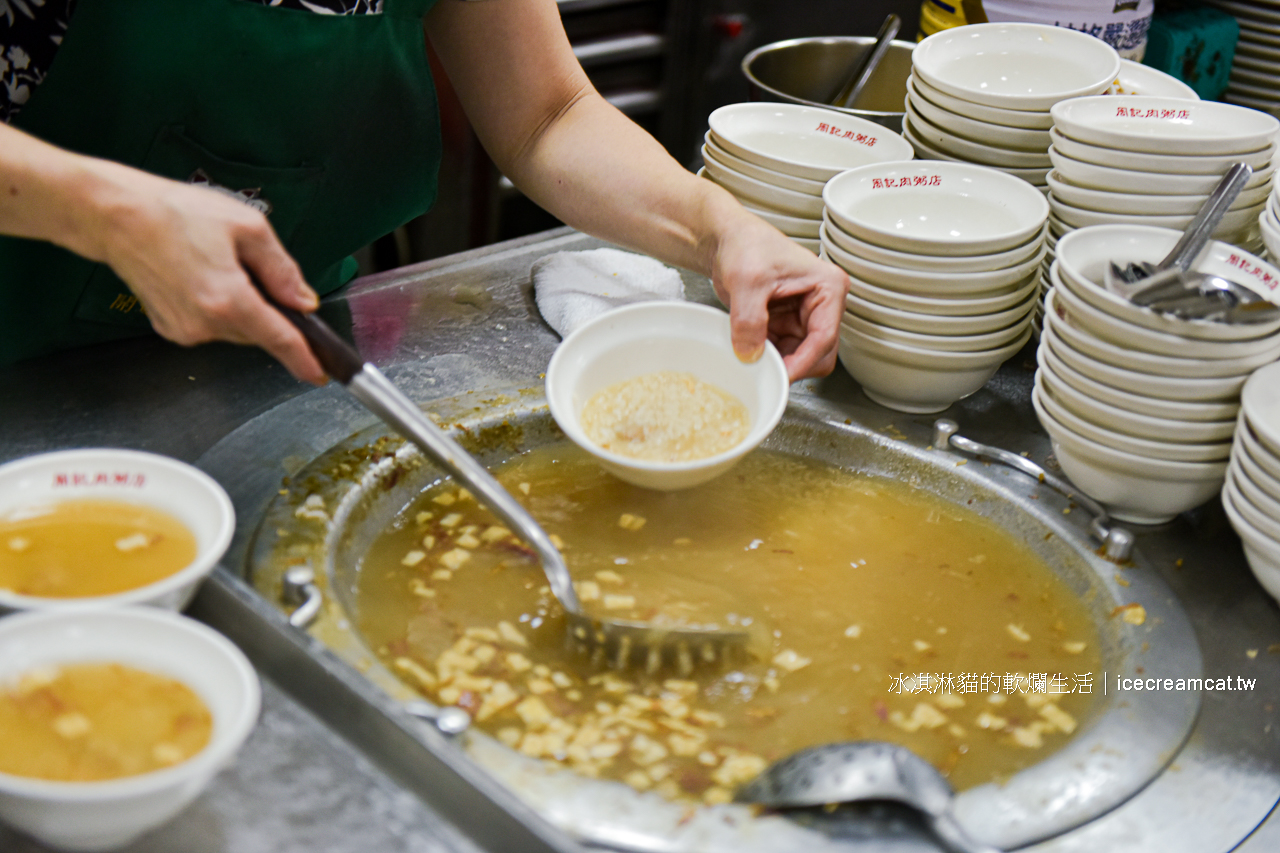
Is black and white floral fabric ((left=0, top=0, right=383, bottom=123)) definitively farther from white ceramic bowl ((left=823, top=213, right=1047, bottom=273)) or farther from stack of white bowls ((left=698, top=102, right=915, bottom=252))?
white ceramic bowl ((left=823, top=213, right=1047, bottom=273))

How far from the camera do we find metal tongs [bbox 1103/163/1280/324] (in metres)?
1.30

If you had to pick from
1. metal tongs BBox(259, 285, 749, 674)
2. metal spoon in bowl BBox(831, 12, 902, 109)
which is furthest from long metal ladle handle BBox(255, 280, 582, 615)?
metal spoon in bowl BBox(831, 12, 902, 109)

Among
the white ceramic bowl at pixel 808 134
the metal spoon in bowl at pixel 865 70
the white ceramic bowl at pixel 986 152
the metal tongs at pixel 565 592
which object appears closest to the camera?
the metal tongs at pixel 565 592

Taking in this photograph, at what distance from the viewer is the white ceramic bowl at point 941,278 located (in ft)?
5.00

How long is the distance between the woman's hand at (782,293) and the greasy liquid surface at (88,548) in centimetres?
75

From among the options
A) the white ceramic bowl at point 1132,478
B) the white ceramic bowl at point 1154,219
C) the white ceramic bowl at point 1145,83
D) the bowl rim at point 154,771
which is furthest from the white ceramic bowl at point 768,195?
the bowl rim at point 154,771

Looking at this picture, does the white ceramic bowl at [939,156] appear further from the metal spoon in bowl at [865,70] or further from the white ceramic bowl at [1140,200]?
the metal spoon in bowl at [865,70]

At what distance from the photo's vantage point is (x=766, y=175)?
1.77 metres

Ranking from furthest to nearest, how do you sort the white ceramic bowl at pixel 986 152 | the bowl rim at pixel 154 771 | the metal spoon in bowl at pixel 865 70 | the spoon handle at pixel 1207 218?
the metal spoon in bowl at pixel 865 70, the white ceramic bowl at pixel 986 152, the spoon handle at pixel 1207 218, the bowl rim at pixel 154 771

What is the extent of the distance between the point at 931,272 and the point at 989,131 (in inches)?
14.7

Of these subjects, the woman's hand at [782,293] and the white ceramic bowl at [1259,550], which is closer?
the white ceramic bowl at [1259,550]

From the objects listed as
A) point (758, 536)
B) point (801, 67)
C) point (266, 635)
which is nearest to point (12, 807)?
point (266, 635)

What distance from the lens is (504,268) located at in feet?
6.57

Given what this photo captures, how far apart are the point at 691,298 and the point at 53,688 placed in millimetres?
1250
